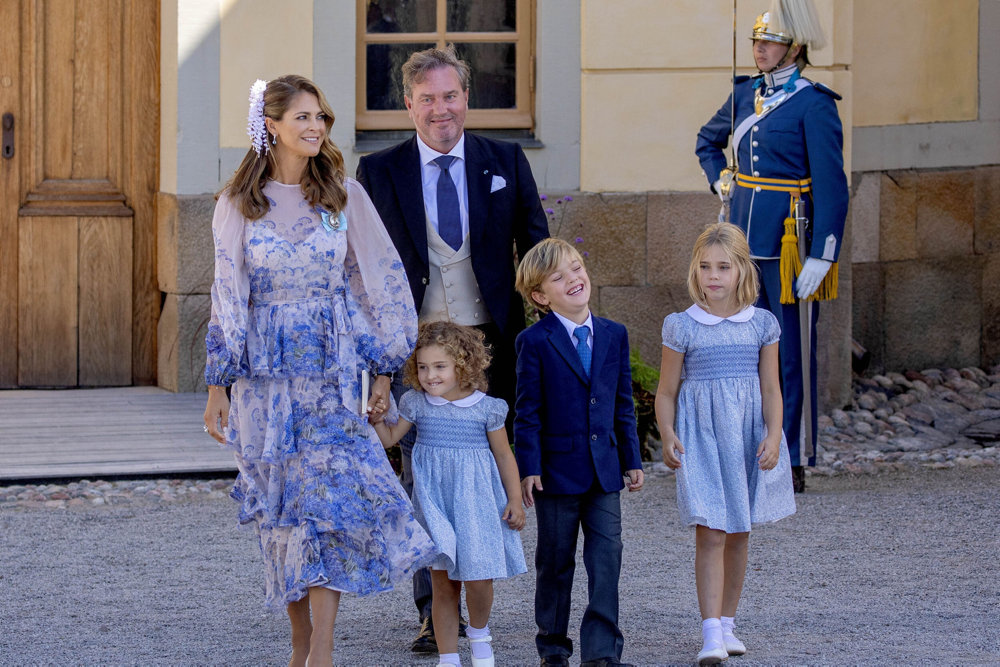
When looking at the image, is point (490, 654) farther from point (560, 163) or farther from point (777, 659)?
point (560, 163)

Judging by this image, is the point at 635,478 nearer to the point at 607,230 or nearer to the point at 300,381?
the point at 300,381

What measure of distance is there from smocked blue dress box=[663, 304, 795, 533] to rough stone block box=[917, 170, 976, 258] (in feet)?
17.1

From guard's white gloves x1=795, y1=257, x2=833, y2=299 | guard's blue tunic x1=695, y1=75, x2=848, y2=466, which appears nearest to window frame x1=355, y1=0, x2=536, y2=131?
guard's blue tunic x1=695, y1=75, x2=848, y2=466

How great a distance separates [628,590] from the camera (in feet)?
16.9

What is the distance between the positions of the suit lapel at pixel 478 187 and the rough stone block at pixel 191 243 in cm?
358

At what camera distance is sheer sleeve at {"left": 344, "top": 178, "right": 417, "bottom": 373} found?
4125mm

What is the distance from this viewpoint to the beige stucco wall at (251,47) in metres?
7.92

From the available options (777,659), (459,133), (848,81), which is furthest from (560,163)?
(777,659)

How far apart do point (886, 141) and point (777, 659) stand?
5657 millimetres

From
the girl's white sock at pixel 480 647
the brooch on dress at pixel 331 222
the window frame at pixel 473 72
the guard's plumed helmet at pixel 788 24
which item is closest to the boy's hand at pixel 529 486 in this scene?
the girl's white sock at pixel 480 647

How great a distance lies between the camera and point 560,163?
321 inches

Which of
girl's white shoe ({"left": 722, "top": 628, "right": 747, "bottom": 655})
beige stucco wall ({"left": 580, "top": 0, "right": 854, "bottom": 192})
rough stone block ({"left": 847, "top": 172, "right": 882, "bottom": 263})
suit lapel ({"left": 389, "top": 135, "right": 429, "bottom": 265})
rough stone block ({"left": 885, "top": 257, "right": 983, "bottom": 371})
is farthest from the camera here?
rough stone block ({"left": 885, "top": 257, "right": 983, "bottom": 371})

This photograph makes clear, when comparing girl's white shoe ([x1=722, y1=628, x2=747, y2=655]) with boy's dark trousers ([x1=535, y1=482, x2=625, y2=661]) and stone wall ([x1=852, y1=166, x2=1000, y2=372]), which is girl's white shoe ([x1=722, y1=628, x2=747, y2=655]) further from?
stone wall ([x1=852, y1=166, x2=1000, y2=372])

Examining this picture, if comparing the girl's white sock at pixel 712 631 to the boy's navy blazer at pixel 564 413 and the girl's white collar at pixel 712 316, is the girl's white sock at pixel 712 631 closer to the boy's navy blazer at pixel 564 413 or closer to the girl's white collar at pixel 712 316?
the boy's navy blazer at pixel 564 413
